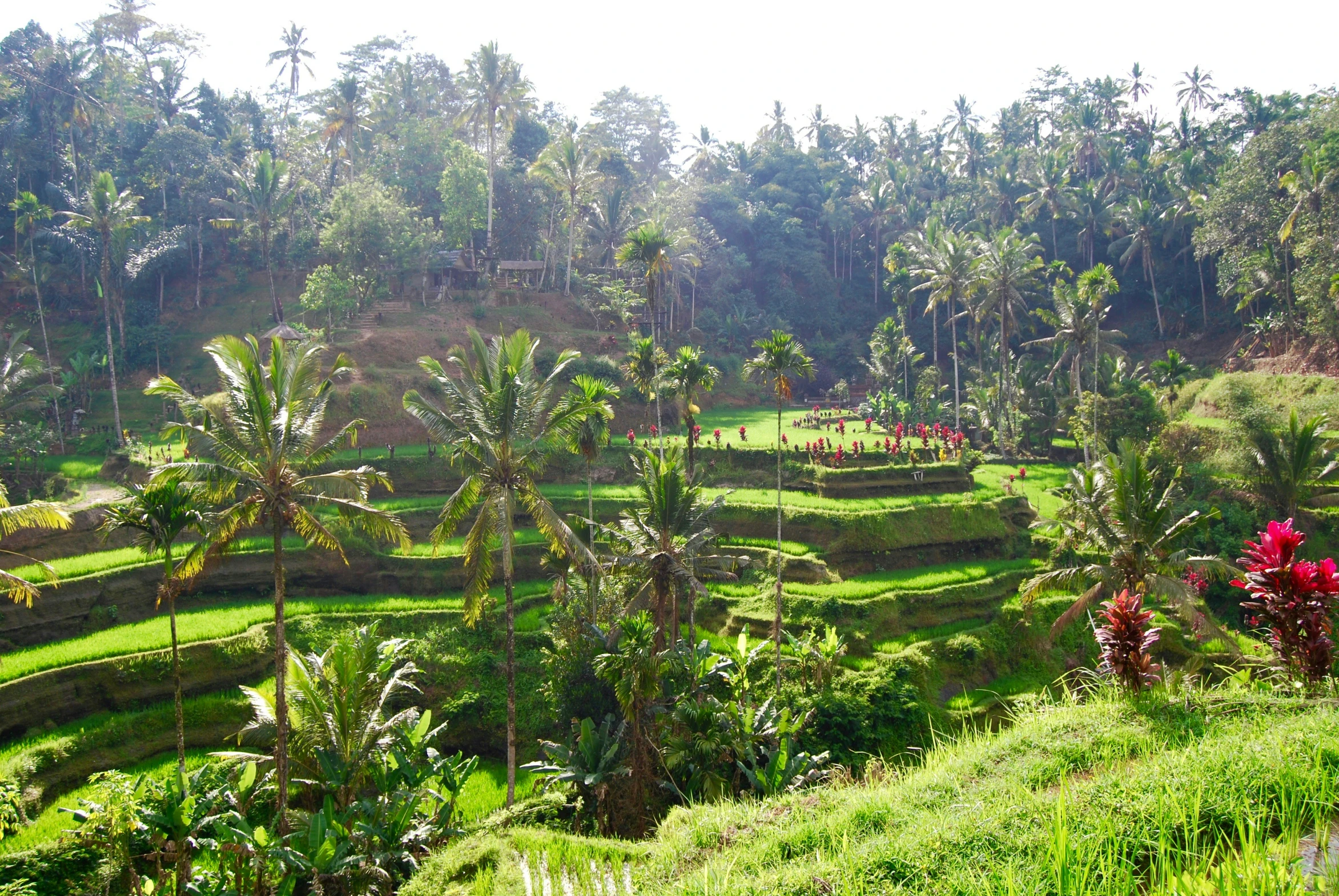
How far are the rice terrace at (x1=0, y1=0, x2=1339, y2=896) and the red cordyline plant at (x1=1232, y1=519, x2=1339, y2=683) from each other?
0.18 feet

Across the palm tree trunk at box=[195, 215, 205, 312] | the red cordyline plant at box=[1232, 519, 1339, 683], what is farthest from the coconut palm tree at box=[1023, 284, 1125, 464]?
the palm tree trunk at box=[195, 215, 205, 312]

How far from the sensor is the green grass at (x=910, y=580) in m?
24.2

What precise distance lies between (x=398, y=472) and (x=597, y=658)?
16.8 metres

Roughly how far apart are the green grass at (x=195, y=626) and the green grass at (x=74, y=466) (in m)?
13.4

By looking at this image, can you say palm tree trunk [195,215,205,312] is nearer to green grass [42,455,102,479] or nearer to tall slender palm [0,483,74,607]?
green grass [42,455,102,479]

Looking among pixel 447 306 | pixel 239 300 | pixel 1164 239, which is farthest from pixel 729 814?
pixel 1164 239

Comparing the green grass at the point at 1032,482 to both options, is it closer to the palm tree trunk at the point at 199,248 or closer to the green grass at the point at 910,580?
the green grass at the point at 910,580

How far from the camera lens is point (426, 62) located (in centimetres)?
6166

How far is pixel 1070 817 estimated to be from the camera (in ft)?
20.0

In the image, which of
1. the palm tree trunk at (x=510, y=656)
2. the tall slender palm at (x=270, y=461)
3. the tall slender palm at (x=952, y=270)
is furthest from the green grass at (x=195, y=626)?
the tall slender palm at (x=952, y=270)

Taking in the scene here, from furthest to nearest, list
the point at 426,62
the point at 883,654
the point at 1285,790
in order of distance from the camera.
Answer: the point at 426,62
the point at 883,654
the point at 1285,790

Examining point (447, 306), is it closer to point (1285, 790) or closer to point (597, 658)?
point (597, 658)

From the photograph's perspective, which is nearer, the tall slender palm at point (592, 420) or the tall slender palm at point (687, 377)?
the tall slender palm at point (592, 420)

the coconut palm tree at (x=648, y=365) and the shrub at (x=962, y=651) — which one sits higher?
the coconut palm tree at (x=648, y=365)
